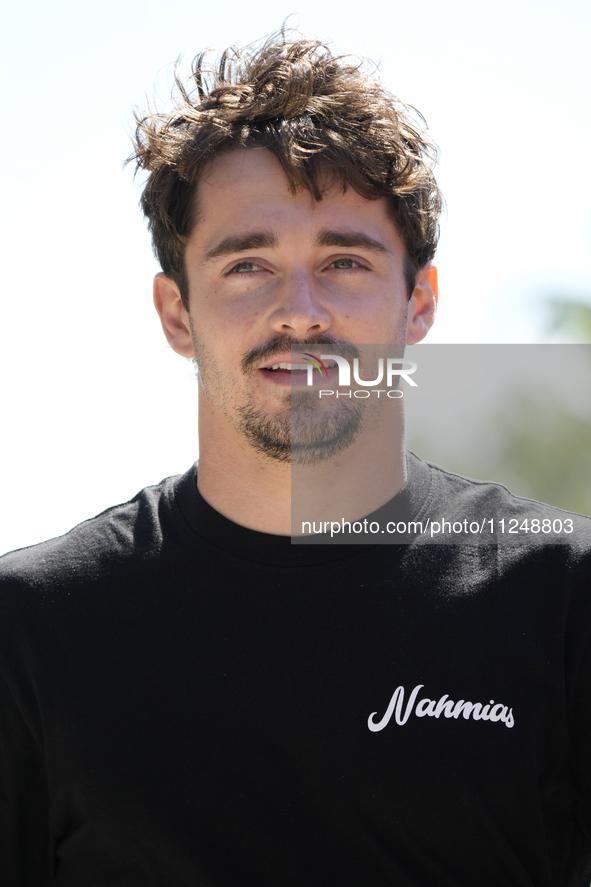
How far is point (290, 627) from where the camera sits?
6.02 ft

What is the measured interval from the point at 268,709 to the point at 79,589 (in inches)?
22.7

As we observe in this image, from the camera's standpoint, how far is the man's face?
192cm

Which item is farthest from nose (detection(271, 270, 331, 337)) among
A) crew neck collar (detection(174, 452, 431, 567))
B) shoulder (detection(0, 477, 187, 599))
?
shoulder (detection(0, 477, 187, 599))

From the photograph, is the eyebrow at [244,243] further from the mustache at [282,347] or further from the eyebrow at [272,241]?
the mustache at [282,347]

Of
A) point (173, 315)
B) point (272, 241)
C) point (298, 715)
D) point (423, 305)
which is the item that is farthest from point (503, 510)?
point (173, 315)

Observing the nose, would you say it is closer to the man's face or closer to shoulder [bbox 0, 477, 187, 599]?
the man's face

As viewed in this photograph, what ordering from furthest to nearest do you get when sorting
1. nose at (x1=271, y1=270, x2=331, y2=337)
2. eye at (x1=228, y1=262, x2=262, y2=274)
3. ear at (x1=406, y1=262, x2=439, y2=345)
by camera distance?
ear at (x1=406, y1=262, x2=439, y2=345), eye at (x1=228, y1=262, x2=262, y2=274), nose at (x1=271, y1=270, x2=331, y2=337)

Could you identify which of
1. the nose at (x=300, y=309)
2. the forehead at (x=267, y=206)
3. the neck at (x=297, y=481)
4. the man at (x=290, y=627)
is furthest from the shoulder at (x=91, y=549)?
the forehead at (x=267, y=206)

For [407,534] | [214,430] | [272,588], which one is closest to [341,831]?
[272,588]

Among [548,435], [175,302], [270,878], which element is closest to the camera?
[270,878]

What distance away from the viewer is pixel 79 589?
78.1 inches

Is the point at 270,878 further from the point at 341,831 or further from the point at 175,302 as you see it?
the point at 175,302

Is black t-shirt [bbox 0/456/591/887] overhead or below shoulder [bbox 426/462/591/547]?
below

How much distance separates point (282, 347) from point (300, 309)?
0.10 metres
